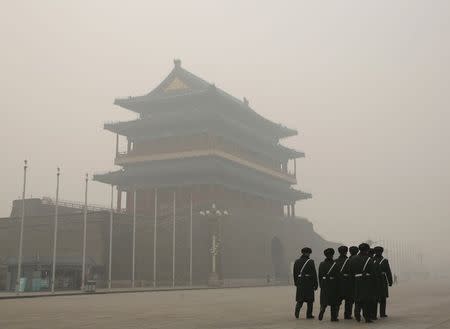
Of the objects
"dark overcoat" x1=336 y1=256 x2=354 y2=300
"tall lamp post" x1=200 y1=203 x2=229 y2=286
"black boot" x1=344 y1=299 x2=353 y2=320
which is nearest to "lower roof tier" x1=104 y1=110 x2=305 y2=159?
"tall lamp post" x1=200 y1=203 x2=229 y2=286

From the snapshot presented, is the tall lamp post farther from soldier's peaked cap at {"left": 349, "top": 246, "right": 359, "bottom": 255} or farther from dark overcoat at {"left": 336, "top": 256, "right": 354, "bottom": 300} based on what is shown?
dark overcoat at {"left": 336, "top": 256, "right": 354, "bottom": 300}

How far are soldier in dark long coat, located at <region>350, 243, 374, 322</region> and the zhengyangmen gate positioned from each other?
35379mm

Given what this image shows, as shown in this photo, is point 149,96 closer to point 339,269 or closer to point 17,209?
point 17,209

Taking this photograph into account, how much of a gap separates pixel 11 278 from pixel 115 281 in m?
10.8

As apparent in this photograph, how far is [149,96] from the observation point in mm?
63688

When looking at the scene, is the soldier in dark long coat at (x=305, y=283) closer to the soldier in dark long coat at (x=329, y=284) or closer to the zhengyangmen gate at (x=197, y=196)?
the soldier in dark long coat at (x=329, y=284)

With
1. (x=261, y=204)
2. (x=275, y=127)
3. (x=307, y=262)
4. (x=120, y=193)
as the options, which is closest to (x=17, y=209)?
(x=120, y=193)

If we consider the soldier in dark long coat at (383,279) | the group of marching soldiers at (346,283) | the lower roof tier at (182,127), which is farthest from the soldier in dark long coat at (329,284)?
the lower roof tier at (182,127)

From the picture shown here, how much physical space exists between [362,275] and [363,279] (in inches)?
3.6

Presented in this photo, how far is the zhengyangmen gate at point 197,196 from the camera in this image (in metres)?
50.5

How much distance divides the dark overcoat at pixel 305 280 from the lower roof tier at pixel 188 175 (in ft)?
146

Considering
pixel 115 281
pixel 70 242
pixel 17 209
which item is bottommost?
pixel 115 281

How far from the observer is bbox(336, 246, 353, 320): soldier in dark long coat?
13.0 metres

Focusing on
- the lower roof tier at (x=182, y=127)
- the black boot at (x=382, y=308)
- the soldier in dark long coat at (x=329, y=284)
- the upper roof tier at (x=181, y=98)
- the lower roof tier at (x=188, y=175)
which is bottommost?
the black boot at (x=382, y=308)
